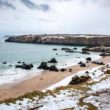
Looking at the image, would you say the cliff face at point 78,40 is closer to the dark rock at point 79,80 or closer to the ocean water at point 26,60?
the ocean water at point 26,60

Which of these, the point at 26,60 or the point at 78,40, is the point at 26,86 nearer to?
the point at 26,60

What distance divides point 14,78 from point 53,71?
37.0 feet

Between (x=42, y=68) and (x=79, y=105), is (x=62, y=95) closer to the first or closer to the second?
(x=79, y=105)

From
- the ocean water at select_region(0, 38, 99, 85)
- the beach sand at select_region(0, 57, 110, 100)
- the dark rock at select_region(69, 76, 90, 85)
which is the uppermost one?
the dark rock at select_region(69, 76, 90, 85)

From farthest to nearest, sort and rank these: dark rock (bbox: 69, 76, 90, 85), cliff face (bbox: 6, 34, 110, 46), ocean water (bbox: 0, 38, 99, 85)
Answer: cliff face (bbox: 6, 34, 110, 46), ocean water (bbox: 0, 38, 99, 85), dark rock (bbox: 69, 76, 90, 85)

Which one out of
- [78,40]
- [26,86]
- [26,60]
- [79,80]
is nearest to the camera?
[79,80]

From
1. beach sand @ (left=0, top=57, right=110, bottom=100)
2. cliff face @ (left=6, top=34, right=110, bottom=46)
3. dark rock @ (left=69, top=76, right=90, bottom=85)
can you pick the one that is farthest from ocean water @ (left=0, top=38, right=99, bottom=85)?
cliff face @ (left=6, top=34, right=110, bottom=46)

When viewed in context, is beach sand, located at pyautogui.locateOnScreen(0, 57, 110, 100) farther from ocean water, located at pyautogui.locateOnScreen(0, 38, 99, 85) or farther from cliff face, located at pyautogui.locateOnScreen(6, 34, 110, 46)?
cliff face, located at pyautogui.locateOnScreen(6, 34, 110, 46)

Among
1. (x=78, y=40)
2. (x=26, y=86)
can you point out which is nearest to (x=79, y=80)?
(x=26, y=86)

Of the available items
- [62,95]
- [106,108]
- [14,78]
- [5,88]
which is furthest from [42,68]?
[106,108]

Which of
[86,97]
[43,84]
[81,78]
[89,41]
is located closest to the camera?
[86,97]

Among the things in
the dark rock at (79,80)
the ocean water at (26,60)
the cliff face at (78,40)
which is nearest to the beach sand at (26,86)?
the ocean water at (26,60)

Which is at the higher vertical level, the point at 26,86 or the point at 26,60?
the point at 26,86

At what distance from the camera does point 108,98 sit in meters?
20.2
